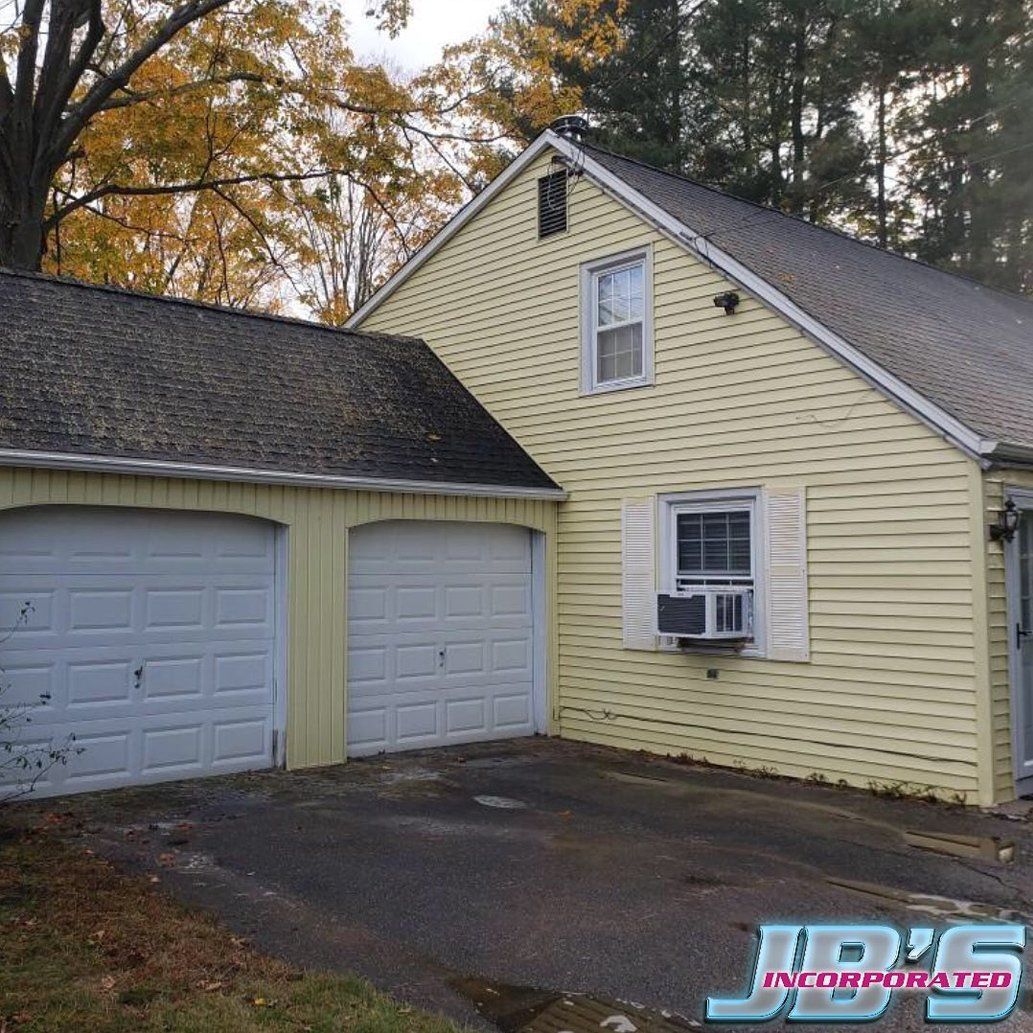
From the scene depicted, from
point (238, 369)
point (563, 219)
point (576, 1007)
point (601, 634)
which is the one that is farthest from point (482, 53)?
point (576, 1007)

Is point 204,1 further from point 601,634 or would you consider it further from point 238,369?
point 601,634

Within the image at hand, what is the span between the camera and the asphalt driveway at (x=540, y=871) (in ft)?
15.9

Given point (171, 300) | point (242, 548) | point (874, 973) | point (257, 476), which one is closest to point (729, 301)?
point (257, 476)

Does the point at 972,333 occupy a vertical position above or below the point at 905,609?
above

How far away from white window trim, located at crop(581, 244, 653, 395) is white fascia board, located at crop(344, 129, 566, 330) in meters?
1.49

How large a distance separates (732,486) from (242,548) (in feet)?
14.9

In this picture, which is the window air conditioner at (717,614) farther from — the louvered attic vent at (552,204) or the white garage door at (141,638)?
the louvered attic vent at (552,204)

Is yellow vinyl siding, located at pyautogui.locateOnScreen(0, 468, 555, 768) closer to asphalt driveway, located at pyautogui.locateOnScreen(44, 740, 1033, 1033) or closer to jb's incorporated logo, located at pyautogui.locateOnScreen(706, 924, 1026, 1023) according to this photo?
asphalt driveway, located at pyautogui.locateOnScreen(44, 740, 1033, 1033)

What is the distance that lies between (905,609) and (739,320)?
310 centimetres

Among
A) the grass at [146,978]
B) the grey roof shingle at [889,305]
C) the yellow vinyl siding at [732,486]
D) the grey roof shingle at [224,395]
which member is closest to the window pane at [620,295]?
the yellow vinyl siding at [732,486]

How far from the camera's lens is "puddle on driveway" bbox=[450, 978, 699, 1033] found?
423 cm

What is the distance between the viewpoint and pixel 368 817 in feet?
25.4

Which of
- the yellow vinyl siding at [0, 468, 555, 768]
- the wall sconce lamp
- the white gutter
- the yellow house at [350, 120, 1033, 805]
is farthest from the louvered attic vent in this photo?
the wall sconce lamp

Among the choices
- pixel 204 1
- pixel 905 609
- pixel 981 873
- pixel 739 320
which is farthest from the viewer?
pixel 204 1
